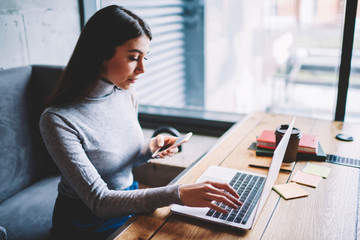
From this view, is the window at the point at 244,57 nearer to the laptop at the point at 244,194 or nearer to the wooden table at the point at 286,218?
the wooden table at the point at 286,218

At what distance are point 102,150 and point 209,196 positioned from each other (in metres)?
0.52

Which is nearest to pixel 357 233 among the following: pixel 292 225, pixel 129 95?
pixel 292 225

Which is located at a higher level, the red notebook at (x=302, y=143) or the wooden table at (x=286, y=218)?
the red notebook at (x=302, y=143)

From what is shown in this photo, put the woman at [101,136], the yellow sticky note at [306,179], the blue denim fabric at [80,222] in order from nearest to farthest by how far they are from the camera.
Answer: the woman at [101,136], the yellow sticky note at [306,179], the blue denim fabric at [80,222]

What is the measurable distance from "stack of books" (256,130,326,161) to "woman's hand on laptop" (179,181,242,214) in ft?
1.63

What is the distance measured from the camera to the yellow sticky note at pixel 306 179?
1193 millimetres

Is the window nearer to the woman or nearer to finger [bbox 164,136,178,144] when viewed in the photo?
finger [bbox 164,136,178,144]

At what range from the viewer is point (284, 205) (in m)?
1.06

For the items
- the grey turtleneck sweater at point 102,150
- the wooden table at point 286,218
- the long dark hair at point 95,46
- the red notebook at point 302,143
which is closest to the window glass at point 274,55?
the red notebook at point 302,143

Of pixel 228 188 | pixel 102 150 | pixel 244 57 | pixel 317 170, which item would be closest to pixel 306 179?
pixel 317 170

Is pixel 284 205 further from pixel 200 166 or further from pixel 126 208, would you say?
pixel 126 208

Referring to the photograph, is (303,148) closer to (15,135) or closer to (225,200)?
(225,200)

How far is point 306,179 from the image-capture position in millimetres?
1223

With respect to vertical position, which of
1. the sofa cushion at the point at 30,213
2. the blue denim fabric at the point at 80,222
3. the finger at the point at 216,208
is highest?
the finger at the point at 216,208
